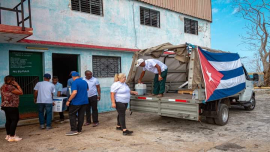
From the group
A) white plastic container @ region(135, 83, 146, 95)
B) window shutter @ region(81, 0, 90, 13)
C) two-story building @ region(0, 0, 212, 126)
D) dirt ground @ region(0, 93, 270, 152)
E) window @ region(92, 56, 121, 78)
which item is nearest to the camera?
dirt ground @ region(0, 93, 270, 152)

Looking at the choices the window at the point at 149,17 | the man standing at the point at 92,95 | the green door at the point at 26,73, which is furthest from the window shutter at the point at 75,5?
the window at the point at 149,17

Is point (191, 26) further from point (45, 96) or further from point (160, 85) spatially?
point (45, 96)

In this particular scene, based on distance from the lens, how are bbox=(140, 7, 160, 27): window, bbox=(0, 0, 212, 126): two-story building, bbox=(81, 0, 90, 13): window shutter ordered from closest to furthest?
bbox=(0, 0, 212, 126): two-story building → bbox=(81, 0, 90, 13): window shutter → bbox=(140, 7, 160, 27): window

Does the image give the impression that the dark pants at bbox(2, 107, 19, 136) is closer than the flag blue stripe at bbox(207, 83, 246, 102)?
Yes

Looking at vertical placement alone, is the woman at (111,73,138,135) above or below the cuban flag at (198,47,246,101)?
below

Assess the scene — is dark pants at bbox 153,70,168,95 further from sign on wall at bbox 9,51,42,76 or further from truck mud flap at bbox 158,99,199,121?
sign on wall at bbox 9,51,42,76

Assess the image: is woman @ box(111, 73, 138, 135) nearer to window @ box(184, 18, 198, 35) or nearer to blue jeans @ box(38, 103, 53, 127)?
blue jeans @ box(38, 103, 53, 127)

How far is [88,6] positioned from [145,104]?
207 inches

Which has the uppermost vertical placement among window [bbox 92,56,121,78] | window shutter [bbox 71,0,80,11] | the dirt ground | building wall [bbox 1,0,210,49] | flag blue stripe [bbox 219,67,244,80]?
window shutter [bbox 71,0,80,11]

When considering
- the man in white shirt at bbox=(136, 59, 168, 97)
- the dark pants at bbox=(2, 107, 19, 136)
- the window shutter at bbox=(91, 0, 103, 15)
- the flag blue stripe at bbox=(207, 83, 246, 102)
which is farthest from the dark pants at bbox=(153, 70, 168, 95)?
the window shutter at bbox=(91, 0, 103, 15)

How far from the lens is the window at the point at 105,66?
9.37 meters

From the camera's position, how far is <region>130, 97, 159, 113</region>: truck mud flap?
244 inches

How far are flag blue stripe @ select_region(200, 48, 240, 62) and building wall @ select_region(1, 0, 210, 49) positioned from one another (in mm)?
4739

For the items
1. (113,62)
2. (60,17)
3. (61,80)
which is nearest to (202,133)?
(113,62)
